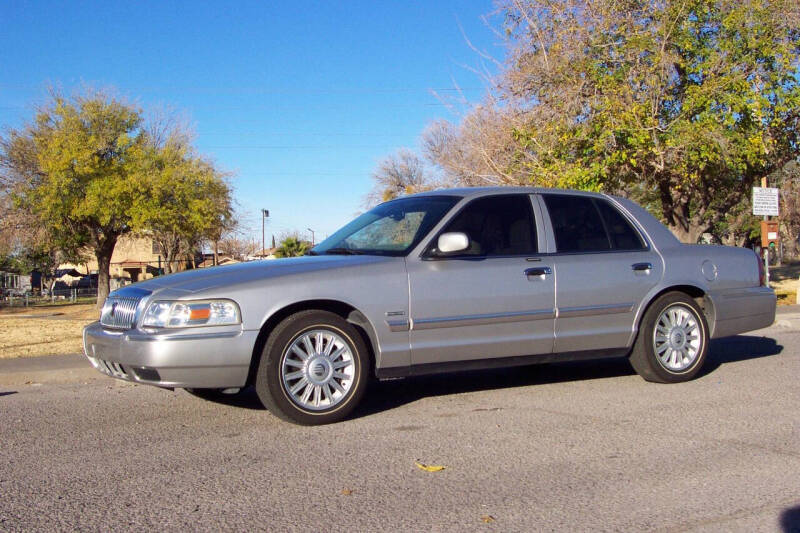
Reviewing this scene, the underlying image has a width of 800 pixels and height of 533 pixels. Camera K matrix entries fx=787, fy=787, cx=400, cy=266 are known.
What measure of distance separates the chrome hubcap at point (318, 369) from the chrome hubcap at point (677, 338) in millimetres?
2897

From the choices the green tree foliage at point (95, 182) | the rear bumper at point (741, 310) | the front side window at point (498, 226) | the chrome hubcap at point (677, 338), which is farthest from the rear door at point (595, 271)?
the green tree foliage at point (95, 182)

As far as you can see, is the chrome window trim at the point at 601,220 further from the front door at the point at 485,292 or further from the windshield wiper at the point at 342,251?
the windshield wiper at the point at 342,251

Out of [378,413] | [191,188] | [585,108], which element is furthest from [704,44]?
[191,188]

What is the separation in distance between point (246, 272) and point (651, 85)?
43.1 ft

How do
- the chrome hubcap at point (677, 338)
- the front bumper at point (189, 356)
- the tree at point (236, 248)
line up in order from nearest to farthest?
the front bumper at point (189, 356)
the chrome hubcap at point (677, 338)
the tree at point (236, 248)

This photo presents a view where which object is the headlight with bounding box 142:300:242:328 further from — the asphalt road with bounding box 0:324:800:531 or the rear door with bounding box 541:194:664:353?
the rear door with bounding box 541:194:664:353

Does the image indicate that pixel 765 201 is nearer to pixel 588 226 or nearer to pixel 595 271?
pixel 588 226

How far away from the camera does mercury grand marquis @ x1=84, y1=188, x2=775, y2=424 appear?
535 centimetres

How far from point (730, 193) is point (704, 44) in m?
6.44

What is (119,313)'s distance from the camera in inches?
226

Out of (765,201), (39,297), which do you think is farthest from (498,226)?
(39,297)

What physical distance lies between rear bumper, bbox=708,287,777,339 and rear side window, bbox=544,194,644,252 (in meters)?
1.02

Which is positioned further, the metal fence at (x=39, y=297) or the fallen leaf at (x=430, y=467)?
the metal fence at (x=39, y=297)

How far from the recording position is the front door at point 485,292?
5.88m
